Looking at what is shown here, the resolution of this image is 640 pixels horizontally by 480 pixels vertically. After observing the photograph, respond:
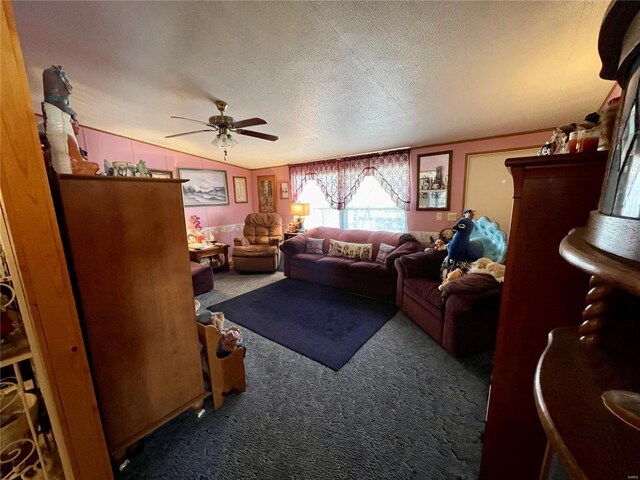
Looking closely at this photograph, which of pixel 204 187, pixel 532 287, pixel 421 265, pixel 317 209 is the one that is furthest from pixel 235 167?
pixel 532 287

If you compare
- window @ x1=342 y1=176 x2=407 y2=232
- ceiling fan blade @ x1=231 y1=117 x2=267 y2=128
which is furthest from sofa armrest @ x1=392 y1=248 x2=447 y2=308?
ceiling fan blade @ x1=231 y1=117 x2=267 y2=128

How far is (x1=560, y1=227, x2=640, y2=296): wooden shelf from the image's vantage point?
0.27m

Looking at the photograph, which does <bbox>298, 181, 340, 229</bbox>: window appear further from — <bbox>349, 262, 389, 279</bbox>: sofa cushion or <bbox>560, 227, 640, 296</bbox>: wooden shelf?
<bbox>560, 227, 640, 296</bbox>: wooden shelf

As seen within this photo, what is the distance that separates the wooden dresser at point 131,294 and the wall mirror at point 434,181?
3.46 meters

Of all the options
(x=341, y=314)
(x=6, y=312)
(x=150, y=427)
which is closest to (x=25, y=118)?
(x=6, y=312)

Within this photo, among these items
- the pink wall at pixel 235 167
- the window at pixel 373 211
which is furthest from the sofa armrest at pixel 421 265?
the window at pixel 373 211

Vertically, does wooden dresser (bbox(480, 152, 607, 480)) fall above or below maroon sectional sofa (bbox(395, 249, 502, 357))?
above

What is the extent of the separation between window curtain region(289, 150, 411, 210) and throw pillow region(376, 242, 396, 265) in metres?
0.83

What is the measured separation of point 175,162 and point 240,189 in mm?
1490

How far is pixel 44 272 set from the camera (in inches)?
33.6

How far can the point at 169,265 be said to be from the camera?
4.41 ft

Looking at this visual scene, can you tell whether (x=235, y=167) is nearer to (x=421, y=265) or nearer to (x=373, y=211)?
(x=373, y=211)

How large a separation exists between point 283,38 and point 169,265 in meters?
1.59

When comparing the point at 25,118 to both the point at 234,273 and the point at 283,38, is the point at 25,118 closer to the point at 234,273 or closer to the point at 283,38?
the point at 283,38
